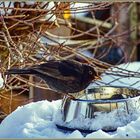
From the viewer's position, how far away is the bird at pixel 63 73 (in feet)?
4.65

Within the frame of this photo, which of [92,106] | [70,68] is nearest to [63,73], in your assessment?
[70,68]

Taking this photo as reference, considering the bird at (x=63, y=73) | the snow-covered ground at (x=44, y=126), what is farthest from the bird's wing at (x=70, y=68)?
the snow-covered ground at (x=44, y=126)

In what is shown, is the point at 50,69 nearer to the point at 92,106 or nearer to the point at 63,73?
the point at 63,73

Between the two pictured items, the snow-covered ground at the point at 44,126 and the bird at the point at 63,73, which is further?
the bird at the point at 63,73

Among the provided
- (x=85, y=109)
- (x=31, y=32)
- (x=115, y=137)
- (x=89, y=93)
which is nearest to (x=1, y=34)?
(x=31, y=32)

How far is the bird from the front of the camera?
4.65 feet

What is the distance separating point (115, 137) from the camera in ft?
4.24

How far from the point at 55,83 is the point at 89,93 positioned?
0.55 feet

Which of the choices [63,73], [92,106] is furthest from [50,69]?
[92,106]

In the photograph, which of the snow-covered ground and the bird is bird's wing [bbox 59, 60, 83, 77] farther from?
the snow-covered ground

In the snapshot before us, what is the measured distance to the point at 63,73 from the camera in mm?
1456

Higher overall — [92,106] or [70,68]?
[70,68]

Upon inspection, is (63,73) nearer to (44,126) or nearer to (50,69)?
(50,69)

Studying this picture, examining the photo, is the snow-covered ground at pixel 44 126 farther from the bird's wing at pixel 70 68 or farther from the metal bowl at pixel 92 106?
the bird's wing at pixel 70 68
